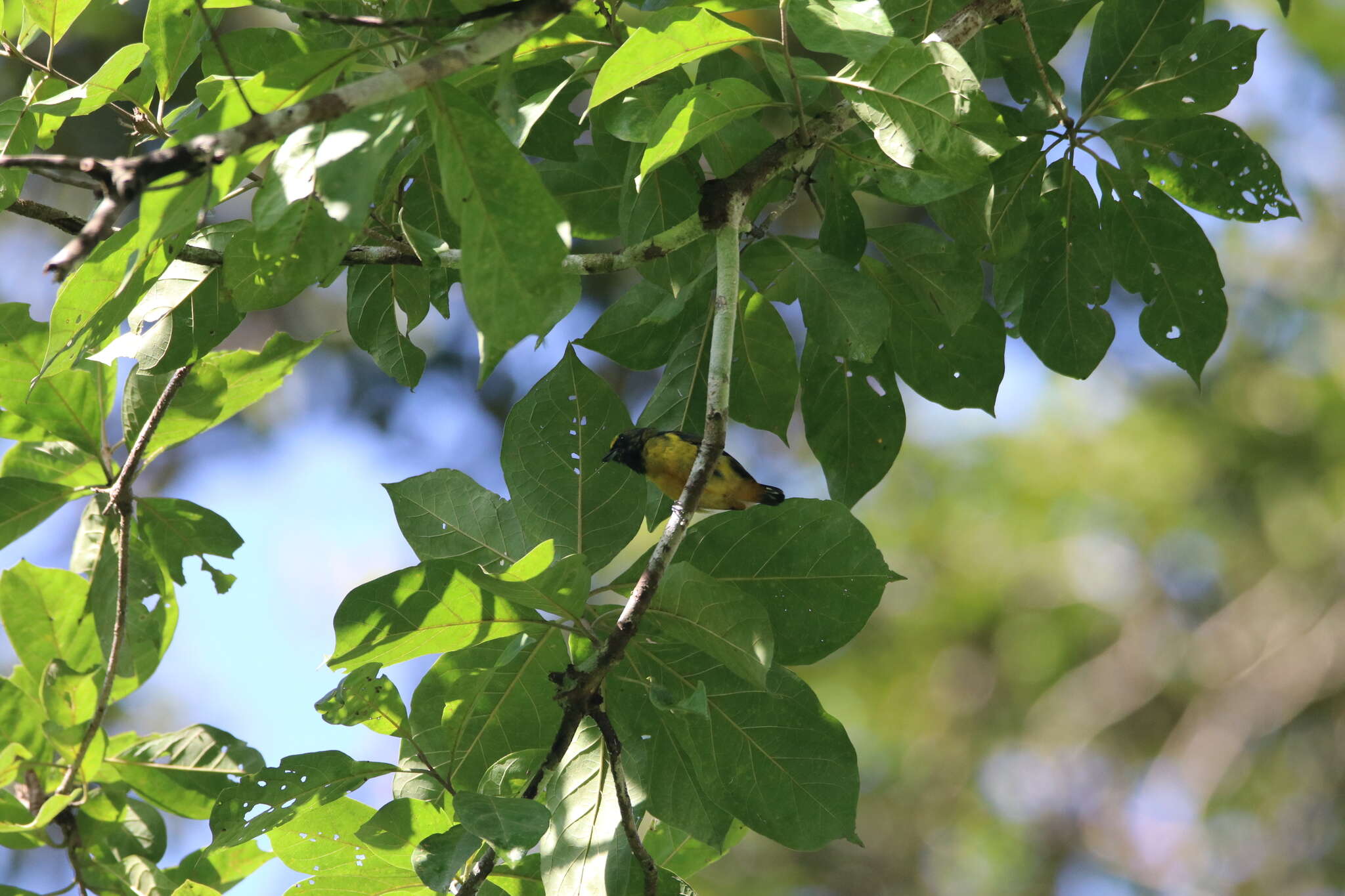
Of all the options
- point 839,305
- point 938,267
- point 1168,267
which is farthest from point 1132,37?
point 839,305

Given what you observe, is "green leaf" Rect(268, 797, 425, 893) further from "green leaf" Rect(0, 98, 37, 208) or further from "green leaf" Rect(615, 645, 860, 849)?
"green leaf" Rect(0, 98, 37, 208)

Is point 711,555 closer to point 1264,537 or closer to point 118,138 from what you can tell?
point 118,138

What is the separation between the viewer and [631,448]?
5.51 ft

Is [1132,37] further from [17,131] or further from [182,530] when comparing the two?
[182,530]

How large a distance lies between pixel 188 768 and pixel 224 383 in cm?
78

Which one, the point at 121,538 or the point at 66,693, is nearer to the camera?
the point at 121,538

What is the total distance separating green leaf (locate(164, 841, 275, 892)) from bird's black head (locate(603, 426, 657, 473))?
0.95m

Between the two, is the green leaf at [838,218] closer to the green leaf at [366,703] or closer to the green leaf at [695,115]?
the green leaf at [695,115]

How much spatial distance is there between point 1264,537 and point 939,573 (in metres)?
2.54

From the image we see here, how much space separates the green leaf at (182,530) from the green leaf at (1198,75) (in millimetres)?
1692

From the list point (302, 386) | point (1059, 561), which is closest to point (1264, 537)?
point (1059, 561)

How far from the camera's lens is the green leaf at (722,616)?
1179 mm

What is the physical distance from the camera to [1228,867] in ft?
26.2

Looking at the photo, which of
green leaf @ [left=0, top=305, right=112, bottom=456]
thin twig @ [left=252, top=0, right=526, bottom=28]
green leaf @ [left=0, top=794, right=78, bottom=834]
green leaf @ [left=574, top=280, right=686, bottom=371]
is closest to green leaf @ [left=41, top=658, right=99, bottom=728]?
green leaf @ [left=0, top=794, right=78, bottom=834]
